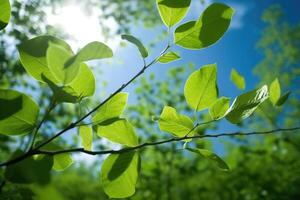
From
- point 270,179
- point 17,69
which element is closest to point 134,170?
point 17,69

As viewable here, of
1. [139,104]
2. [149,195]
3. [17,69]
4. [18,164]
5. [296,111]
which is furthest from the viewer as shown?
[296,111]

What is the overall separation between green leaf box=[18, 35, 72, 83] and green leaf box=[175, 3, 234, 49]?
213 mm

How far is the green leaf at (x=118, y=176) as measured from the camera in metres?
0.62

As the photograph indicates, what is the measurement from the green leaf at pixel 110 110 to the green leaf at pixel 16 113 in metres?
0.12

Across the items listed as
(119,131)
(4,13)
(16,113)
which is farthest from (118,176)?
(4,13)

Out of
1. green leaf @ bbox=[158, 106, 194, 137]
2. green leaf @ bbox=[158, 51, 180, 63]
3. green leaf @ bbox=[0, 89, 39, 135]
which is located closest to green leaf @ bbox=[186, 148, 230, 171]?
green leaf @ bbox=[158, 106, 194, 137]

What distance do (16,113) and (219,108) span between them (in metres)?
0.35

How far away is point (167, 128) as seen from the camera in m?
0.68

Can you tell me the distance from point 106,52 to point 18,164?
0.18 m

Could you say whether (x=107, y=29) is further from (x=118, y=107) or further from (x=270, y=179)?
(x=118, y=107)

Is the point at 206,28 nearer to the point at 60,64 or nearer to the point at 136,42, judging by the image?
the point at 136,42

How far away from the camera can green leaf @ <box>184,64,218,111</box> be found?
2.21ft

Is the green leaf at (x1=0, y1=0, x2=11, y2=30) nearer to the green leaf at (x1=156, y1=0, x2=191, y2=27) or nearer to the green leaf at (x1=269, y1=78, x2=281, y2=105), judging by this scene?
the green leaf at (x1=156, y1=0, x2=191, y2=27)

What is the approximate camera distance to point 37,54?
534 mm
